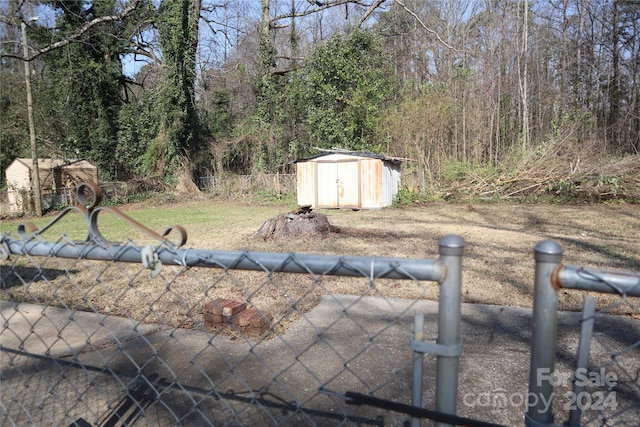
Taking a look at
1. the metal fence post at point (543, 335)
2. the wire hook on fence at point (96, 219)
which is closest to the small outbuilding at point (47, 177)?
the wire hook on fence at point (96, 219)

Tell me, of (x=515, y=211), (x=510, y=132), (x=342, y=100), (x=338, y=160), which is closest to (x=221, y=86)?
(x=342, y=100)

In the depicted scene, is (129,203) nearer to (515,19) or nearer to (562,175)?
(562,175)

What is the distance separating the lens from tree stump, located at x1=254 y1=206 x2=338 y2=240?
8578 mm

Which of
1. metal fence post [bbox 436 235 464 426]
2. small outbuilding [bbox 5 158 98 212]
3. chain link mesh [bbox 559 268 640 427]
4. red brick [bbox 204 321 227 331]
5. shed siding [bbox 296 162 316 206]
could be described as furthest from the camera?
shed siding [bbox 296 162 316 206]

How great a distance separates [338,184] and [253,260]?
1631 cm

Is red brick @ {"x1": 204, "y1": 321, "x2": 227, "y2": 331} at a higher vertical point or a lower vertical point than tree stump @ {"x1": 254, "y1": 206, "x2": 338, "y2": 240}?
lower

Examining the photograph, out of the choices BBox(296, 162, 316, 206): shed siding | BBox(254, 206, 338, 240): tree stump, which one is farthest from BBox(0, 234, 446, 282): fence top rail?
BBox(296, 162, 316, 206): shed siding

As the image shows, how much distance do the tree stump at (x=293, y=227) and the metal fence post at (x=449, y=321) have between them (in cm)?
747

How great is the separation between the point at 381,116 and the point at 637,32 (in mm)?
13208

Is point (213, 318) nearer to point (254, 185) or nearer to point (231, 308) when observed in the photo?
point (231, 308)

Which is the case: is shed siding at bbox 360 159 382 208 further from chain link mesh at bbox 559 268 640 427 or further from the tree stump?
chain link mesh at bbox 559 268 640 427

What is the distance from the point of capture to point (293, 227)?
8.64 metres

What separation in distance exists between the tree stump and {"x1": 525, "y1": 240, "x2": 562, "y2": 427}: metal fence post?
7.55 metres

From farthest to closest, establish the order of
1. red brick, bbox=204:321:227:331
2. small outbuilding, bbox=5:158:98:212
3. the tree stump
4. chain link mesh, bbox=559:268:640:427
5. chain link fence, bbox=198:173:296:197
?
1. chain link fence, bbox=198:173:296:197
2. small outbuilding, bbox=5:158:98:212
3. the tree stump
4. red brick, bbox=204:321:227:331
5. chain link mesh, bbox=559:268:640:427
